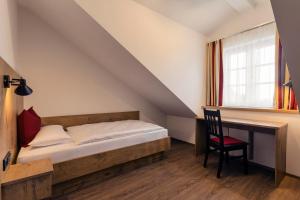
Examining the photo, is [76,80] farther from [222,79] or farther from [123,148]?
[222,79]

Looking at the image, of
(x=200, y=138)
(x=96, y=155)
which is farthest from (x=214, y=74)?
(x=96, y=155)

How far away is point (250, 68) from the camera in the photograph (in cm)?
271

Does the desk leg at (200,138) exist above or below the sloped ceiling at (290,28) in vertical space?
below

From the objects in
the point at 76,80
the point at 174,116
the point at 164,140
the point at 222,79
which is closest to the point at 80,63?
the point at 76,80

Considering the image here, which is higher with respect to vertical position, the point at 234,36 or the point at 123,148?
the point at 234,36

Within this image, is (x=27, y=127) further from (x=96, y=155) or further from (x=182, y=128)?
(x=182, y=128)

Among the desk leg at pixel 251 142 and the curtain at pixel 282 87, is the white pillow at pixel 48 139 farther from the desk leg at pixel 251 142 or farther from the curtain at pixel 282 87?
the curtain at pixel 282 87

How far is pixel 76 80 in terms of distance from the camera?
3029mm

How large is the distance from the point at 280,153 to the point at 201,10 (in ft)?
7.65

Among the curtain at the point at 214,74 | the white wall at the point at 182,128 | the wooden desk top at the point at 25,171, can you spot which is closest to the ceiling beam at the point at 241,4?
the curtain at the point at 214,74

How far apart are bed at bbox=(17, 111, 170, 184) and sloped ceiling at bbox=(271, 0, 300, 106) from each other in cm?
196

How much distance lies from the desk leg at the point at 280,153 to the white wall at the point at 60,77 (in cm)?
272

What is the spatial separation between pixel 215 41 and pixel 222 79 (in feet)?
2.43

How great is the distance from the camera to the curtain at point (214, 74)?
10.3 feet
